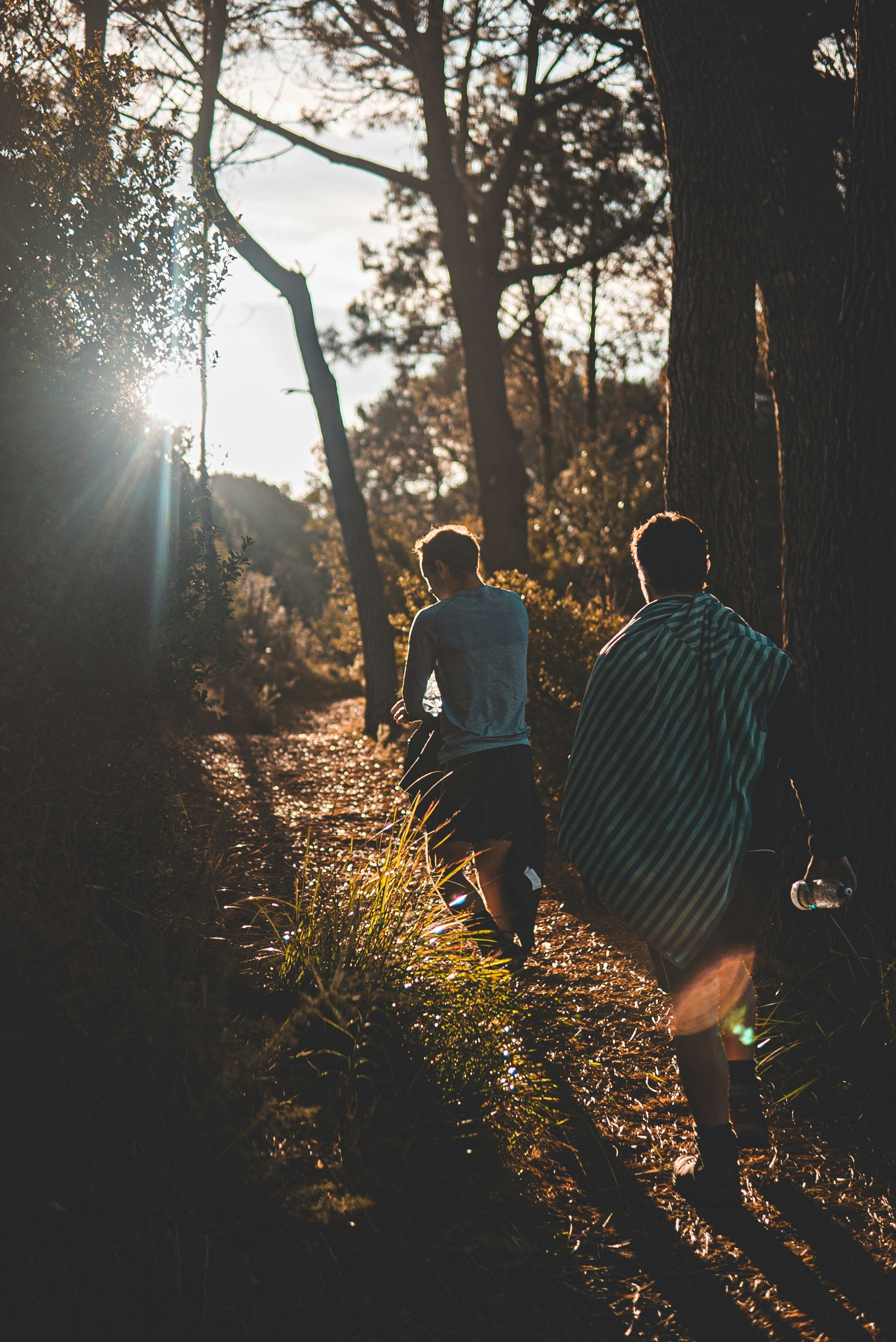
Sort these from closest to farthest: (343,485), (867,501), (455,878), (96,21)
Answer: (867,501) < (455,878) < (96,21) < (343,485)

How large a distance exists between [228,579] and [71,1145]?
2.61m

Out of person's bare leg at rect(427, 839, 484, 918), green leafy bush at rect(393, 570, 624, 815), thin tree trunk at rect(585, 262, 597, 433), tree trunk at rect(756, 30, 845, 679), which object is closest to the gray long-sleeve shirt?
person's bare leg at rect(427, 839, 484, 918)

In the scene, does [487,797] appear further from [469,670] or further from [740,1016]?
[740,1016]

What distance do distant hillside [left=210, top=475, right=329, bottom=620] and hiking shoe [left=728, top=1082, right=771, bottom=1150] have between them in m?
27.0

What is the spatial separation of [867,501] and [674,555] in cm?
144

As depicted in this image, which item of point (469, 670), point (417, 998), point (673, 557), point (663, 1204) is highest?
point (673, 557)

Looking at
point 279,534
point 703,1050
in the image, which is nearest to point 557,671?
point 703,1050

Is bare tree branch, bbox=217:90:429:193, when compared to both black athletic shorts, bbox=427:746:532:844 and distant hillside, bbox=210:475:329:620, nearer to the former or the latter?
black athletic shorts, bbox=427:746:532:844

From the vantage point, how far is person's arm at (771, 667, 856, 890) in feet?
8.64

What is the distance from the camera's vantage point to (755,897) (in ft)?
8.82

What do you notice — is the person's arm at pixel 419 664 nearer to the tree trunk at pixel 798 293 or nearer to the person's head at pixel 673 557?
the person's head at pixel 673 557

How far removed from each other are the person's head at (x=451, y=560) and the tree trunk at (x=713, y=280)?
5.28 ft

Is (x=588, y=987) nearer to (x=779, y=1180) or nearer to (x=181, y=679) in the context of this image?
(x=779, y=1180)

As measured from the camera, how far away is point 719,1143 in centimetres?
260
